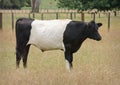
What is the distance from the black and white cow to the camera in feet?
39.7

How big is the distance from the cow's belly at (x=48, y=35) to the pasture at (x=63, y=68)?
539 mm

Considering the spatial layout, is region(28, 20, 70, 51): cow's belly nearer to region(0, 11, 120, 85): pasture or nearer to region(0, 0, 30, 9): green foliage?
region(0, 11, 120, 85): pasture

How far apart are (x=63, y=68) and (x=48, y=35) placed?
2.86 feet

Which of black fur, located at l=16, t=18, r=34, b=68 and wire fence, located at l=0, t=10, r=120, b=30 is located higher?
black fur, located at l=16, t=18, r=34, b=68

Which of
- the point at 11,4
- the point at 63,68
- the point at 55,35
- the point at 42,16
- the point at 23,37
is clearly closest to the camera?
the point at 63,68

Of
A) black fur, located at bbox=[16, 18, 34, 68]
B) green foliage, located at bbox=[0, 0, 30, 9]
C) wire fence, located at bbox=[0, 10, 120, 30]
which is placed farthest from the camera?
green foliage, located at bbox=[0, 0, 30, 9]

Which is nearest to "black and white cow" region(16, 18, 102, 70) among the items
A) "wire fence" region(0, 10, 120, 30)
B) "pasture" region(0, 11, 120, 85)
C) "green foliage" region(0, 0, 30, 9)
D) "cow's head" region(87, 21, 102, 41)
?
"cow's head" region(87, 21, 102, 41)

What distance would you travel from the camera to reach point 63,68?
1204 centimetres

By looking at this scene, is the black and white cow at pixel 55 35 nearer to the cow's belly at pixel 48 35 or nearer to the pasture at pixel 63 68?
the cow's belly at pixel 48 35

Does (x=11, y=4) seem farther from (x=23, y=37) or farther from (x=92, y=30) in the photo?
(x=92, y=30)

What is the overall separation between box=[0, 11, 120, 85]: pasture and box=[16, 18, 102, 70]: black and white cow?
0.45 m

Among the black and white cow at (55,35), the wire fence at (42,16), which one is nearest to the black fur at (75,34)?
the black and white cow at (55,35)

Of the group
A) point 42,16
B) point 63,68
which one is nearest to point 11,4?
point 42,16

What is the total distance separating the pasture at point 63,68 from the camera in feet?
Answer: 32.0
